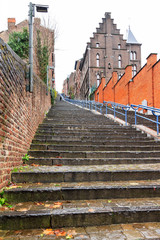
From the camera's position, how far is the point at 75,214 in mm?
2768

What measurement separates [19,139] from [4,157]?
3.70ft

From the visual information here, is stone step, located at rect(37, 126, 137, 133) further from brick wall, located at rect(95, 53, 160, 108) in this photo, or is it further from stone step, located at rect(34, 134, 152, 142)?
brick wall, located at rect(95, 53, 160, 108)

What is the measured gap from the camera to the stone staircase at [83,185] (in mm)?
2786

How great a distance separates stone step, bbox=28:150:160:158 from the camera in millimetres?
5270

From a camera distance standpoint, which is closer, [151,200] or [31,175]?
[151,200]

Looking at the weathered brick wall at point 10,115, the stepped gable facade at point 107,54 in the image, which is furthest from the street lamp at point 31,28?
the stepped gable facade at point 107,54

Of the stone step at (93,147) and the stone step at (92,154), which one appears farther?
Answer: the stone step at (93,147)

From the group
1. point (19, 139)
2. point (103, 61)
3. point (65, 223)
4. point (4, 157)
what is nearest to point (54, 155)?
point (19, 139)

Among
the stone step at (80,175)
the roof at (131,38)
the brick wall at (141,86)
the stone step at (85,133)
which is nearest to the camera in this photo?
the stone step at (80,175)

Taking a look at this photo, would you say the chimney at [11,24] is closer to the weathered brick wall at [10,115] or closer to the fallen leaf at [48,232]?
the weathered brick wall at [10,115]

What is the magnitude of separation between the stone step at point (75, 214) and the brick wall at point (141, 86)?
1029 cm

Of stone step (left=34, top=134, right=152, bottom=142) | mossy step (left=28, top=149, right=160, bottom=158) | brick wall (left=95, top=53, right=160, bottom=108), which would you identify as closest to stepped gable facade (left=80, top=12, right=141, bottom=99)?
brick wall (left=95, top=53, right=160, bottom=108)

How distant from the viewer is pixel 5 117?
3410mm

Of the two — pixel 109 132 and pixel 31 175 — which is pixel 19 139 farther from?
pixel 109 132
